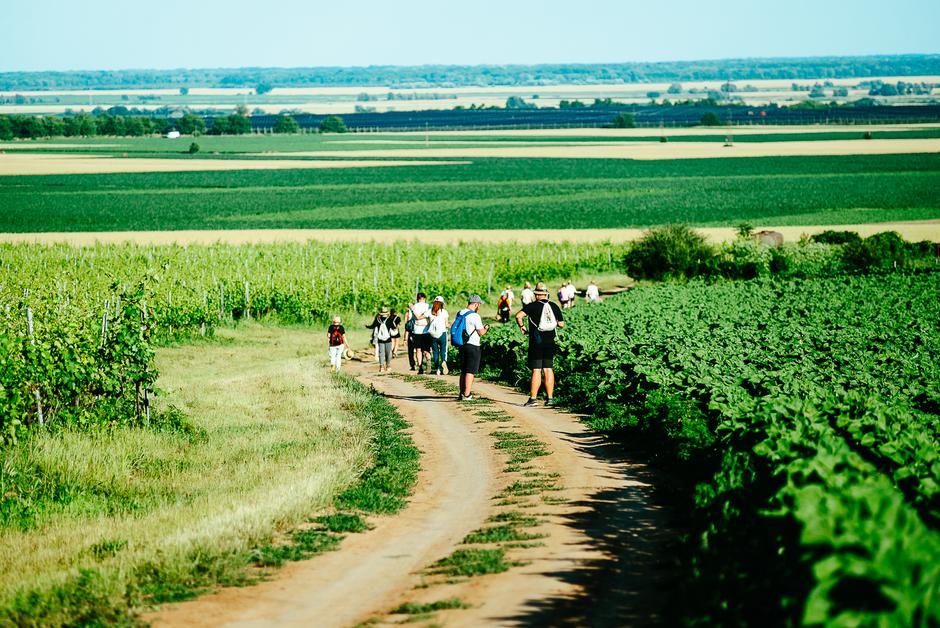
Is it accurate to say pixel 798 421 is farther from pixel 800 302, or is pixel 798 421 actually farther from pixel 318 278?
→ pixel 318 278

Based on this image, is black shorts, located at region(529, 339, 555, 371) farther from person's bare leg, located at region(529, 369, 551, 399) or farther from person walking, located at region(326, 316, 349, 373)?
person walking, located at region(326, 316, 349, 373)

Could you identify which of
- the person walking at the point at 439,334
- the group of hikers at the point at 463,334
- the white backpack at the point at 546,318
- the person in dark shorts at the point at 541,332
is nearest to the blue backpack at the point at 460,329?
the group of hikers at the point at 463,334

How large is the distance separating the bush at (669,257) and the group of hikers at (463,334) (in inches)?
404

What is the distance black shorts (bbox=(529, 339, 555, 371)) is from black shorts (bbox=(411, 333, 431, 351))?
656cm

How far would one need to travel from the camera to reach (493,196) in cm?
9788

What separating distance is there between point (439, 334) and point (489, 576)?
15194mm

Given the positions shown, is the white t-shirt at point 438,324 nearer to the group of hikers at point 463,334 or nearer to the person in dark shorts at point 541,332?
the group of hikers at point 463,334

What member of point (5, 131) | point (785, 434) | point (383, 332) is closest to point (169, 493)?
point (785, 434)

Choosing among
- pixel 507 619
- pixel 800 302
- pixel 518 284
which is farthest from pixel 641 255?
pixel 507 619

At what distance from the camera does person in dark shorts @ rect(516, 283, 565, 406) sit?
61.1ft

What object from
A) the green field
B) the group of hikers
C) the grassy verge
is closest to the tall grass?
the grassy verge

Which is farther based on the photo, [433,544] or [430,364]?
[430,364]

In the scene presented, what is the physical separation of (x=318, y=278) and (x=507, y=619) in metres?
33.4

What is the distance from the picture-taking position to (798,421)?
409 inches
